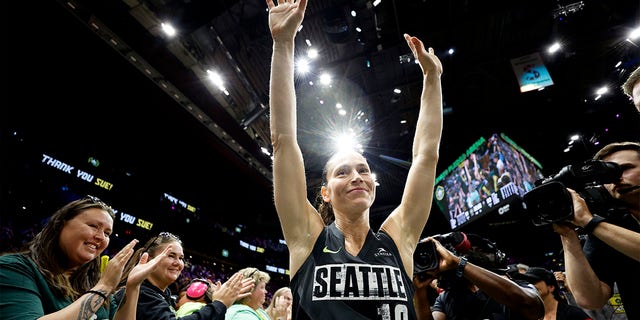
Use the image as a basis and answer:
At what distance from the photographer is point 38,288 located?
154 centimetres

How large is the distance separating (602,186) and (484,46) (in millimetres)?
7274

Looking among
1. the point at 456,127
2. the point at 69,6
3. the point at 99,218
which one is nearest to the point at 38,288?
the point at 99,218

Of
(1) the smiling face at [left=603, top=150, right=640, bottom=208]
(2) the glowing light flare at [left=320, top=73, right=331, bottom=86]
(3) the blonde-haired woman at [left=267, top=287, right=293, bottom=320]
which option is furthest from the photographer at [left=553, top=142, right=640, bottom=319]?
(2) the glowing light flare at [left=320, top=73, right=331, bottom=86]

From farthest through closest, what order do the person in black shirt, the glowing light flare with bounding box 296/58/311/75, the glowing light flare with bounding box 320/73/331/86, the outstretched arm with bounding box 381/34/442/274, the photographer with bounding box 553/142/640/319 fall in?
1. the glowing light flare with bounding box 320/73/331/86
2. the glowing light flare with bounding box 296/58/311/75
3. the person in black shirt
4. the photographer with bounding box 553/142/640/319
5. the outstretched arm with bounding box 381/34/442/274

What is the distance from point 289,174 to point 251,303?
2.83m

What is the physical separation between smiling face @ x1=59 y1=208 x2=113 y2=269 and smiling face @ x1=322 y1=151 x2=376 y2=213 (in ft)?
4.75

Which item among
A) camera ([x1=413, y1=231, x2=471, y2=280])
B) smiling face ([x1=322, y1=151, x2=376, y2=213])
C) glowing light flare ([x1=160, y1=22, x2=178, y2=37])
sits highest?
glowing light flare ([x1=160, y1=22, x2=178, y2=37])

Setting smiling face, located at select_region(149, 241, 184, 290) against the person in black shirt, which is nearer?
the person in black shirt

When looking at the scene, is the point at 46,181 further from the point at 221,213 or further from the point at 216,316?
the point at 216,316

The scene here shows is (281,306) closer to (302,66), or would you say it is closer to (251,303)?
(251,303)

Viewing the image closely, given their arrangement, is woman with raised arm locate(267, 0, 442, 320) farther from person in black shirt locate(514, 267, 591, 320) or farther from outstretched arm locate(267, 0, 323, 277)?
person in black shirt locate(514, 267, 591, 320)

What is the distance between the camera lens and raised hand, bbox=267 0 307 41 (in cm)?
142

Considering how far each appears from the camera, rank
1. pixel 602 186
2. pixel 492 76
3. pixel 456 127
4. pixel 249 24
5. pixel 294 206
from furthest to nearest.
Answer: pixel 456 127
pixel 492 76
pixel 249 24
pixel 602 186
pixel 294 206

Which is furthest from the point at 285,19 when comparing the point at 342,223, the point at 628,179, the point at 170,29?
the point at 170,29
